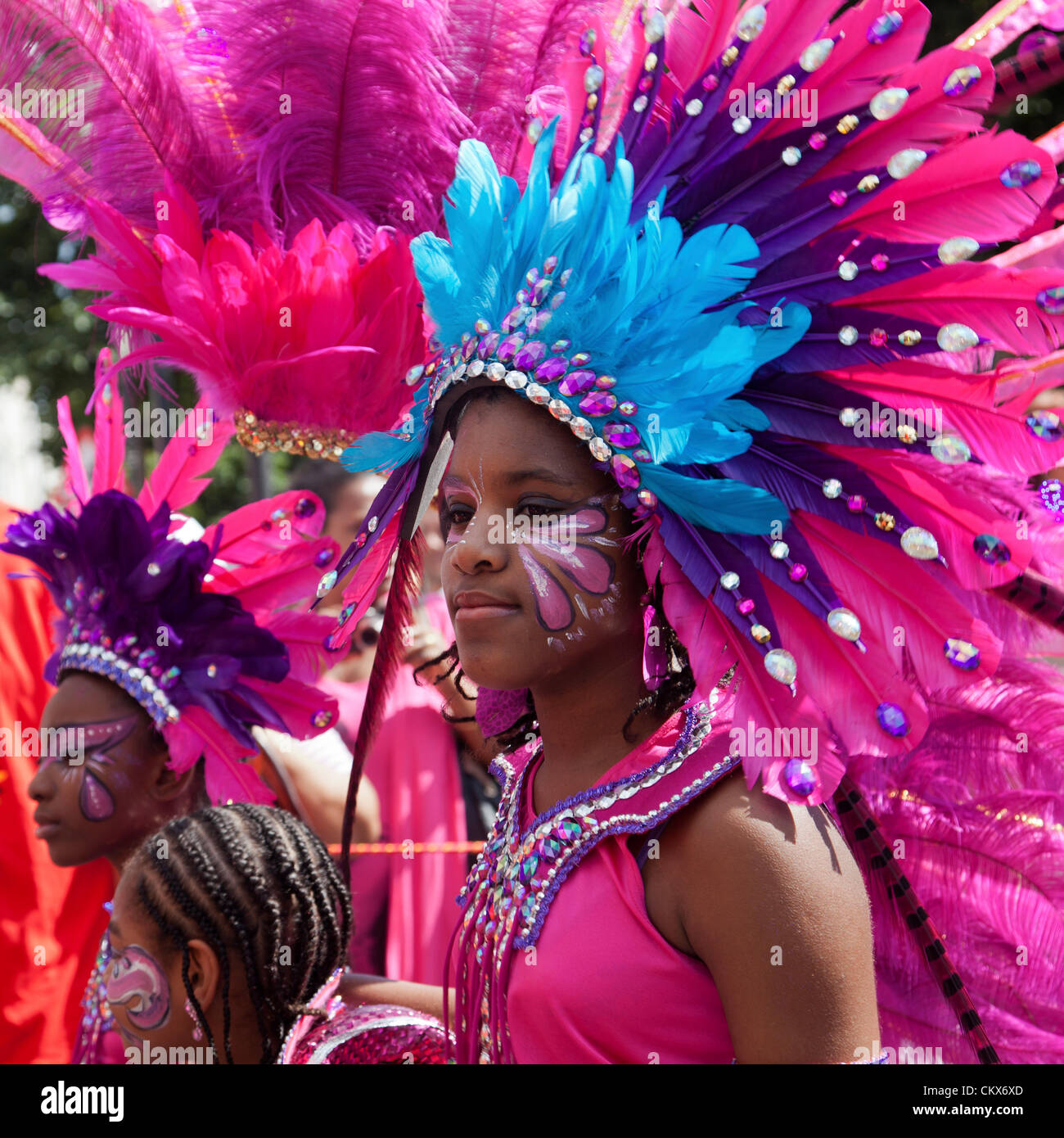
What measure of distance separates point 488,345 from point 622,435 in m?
0.29

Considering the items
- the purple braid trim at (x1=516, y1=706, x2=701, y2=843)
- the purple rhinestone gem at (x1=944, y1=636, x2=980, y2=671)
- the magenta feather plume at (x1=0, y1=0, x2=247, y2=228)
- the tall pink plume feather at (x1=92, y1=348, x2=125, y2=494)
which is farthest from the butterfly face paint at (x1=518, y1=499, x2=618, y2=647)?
the tall pink plume feather at (x1=92, y1=348, x2=125, y2=494)

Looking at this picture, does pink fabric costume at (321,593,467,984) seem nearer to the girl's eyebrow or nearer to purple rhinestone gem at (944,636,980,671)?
the girl's eyebrow

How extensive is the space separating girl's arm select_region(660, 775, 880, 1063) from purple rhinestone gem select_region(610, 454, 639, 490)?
1.54ft

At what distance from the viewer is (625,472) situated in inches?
66.0

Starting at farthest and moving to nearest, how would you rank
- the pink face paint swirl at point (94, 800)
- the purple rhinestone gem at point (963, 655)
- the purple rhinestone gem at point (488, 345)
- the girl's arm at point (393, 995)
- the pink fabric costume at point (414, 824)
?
the pink fabric costume at point (414, 824), the pink face paint swirl at point (94, 800), the girl's arm at point (393, 995), the purple rhinestone gem at point (488, 345), the purple rhinestone gem at point (963, 655)

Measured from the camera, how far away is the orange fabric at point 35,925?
3.10m

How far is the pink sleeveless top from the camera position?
1.56 metres

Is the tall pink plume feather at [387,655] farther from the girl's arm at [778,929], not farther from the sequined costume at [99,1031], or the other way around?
the girl's arm at [778,929]

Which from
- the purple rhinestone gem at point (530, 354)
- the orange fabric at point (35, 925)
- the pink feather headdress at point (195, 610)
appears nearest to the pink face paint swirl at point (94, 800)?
the pink feather headdress at point (195, 610)

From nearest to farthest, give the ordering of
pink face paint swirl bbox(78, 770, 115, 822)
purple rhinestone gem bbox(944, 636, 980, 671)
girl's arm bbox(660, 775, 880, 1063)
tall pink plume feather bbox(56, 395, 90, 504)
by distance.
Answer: girl's arm bbox(660, 775, 880, 1063)
purple rhinestone gem bbox(944, 636, 980, 671)
pink face paint swirl bbox(78, 770, 115, 822)
tall pink plume feather bbox(56, 395, 90, 504)

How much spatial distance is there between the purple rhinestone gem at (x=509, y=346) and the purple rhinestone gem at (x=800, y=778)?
74 centimetres

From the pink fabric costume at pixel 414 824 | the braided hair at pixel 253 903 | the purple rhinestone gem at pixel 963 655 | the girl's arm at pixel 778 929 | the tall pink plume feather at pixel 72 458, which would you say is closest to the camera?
the girl's arm at pixel 778 929

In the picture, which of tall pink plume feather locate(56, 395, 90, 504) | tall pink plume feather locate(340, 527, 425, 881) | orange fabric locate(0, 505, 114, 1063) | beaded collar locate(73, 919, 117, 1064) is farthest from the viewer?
orange fabric locate(0, 505, 114, 1063)

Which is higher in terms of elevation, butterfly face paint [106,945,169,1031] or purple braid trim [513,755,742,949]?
purple braid trim [513,755,742,949]
